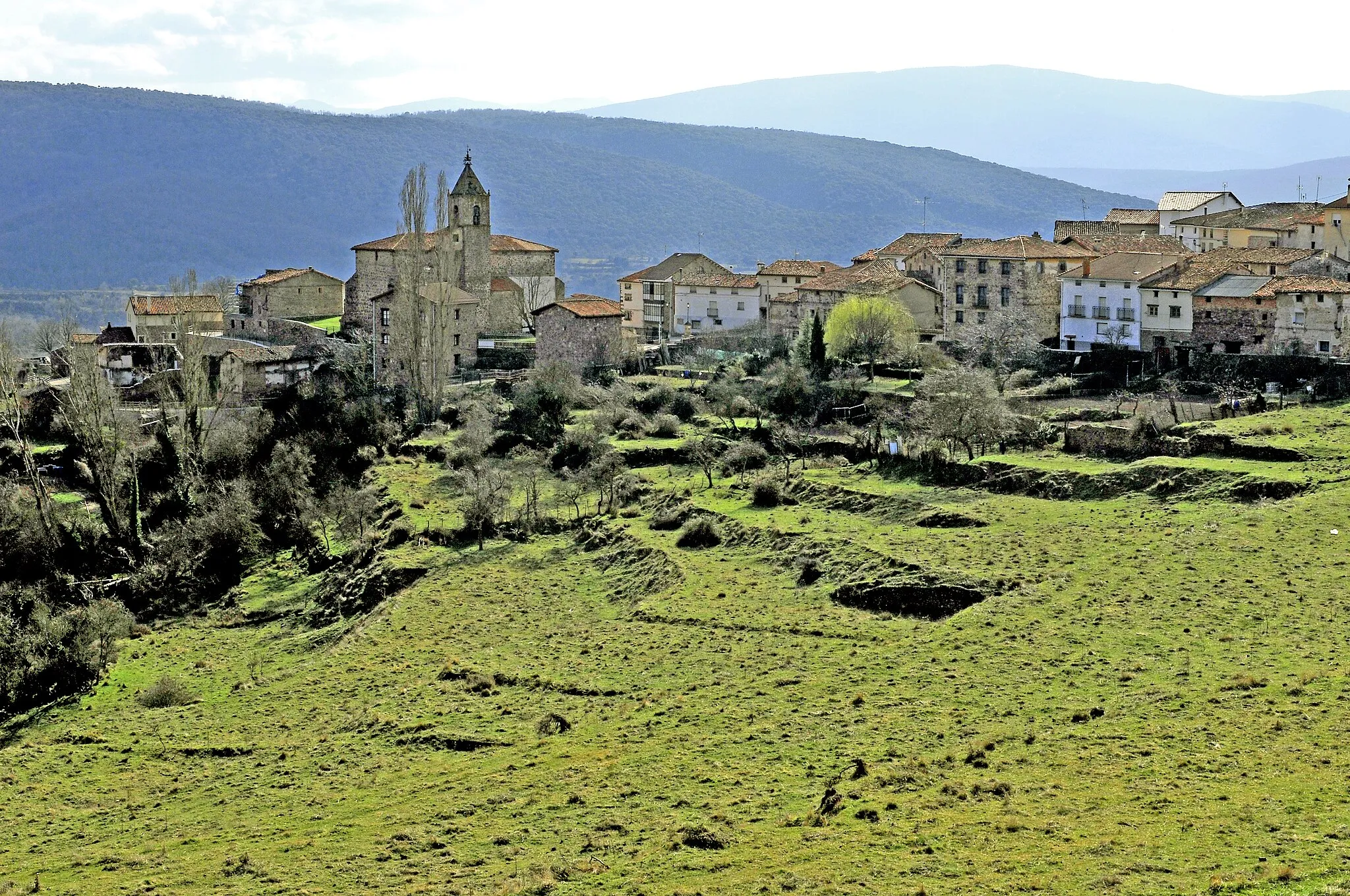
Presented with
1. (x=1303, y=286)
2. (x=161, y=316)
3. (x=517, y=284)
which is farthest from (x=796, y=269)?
(x=161, y=316)

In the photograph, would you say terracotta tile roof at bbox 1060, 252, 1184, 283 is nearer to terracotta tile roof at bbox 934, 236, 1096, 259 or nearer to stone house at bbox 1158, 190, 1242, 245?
terracotta tile roof at bbox 934, 236, 1096, 259

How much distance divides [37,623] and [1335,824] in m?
32.0

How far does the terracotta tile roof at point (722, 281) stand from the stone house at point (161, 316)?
2361 cm

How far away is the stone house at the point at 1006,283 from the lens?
6769 centimetres

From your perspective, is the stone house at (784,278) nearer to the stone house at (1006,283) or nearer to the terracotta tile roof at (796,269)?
the terracotta tile roof at (796,269)

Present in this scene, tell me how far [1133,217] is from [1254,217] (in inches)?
461

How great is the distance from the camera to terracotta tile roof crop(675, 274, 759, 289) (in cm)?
8075

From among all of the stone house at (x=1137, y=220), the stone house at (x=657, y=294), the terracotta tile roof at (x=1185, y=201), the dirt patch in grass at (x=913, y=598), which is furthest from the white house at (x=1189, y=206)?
the dirt patch in grass at (x=913, y=598)

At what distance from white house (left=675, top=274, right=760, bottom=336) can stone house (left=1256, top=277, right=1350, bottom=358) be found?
2946 centimetres

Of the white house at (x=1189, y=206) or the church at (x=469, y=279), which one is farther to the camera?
the white house at (x=1189, y=206)

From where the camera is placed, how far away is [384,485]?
2061 inches

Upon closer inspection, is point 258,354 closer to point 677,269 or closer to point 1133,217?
point 677,269

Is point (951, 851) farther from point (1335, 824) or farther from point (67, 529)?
point (67, 529)

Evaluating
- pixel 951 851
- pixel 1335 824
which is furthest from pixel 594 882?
pixel 1335 824
